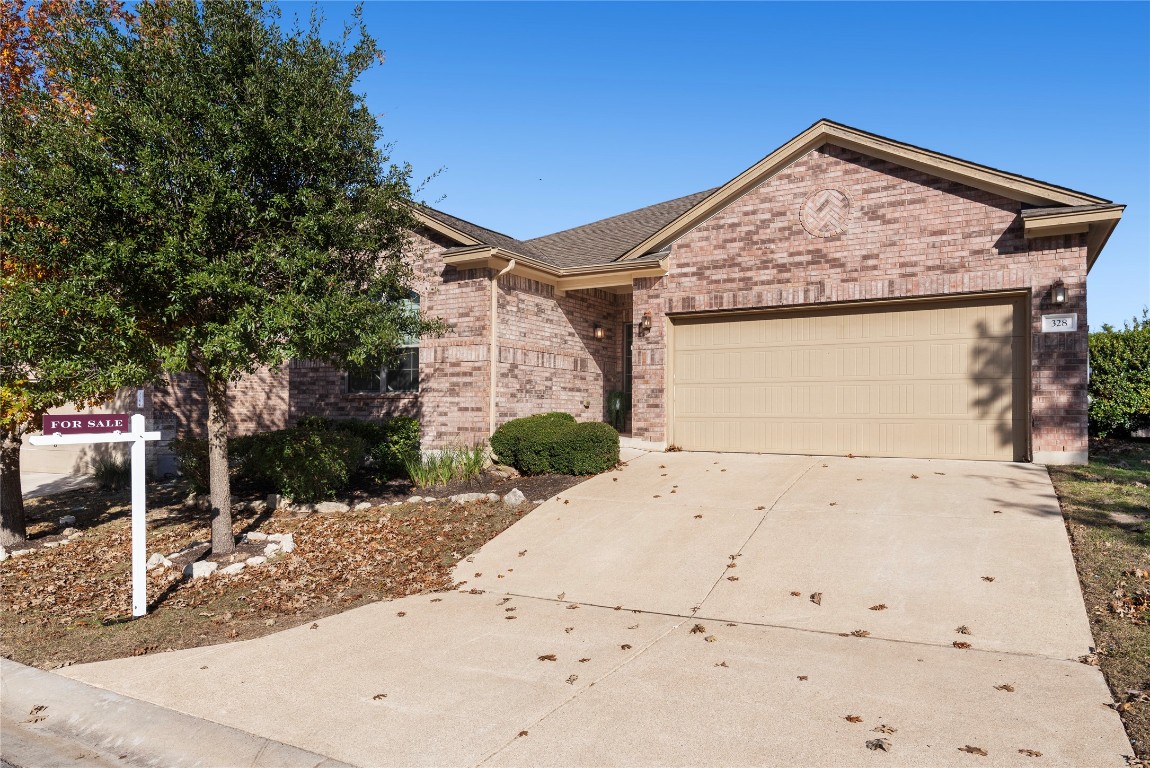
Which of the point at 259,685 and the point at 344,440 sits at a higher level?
the point at 344,440

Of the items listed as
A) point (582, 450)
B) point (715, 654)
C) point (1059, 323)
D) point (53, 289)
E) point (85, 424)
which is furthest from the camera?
point (582, 450)

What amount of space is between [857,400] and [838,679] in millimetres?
7798

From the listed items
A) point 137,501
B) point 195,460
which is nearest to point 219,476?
point 137,501

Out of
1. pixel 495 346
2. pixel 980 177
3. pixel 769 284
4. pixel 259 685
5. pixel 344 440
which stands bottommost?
pixel 259 685

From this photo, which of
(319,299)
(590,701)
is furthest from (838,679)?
(319,299)

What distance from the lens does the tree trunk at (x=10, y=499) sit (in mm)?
10008

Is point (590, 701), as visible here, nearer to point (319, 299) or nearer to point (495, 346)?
point (319, 299)

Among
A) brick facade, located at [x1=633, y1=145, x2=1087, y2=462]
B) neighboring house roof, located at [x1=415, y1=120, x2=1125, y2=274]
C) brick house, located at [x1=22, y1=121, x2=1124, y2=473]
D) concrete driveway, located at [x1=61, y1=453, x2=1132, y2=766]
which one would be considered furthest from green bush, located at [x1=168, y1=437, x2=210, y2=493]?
brick facade, located at [x1=633, y1=145, x2=1087, y2=462]

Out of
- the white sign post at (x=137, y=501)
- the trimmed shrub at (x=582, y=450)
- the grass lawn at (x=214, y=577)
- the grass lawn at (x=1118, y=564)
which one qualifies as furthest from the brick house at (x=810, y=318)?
the white sign post at (x=137, y=501)

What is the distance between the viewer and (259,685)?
17.0 feet

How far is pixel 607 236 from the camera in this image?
56.3ft

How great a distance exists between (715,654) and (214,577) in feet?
19.1

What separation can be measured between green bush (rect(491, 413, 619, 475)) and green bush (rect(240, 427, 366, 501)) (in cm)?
242

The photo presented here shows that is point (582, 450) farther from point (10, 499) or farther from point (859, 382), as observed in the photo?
point (10, 499)
